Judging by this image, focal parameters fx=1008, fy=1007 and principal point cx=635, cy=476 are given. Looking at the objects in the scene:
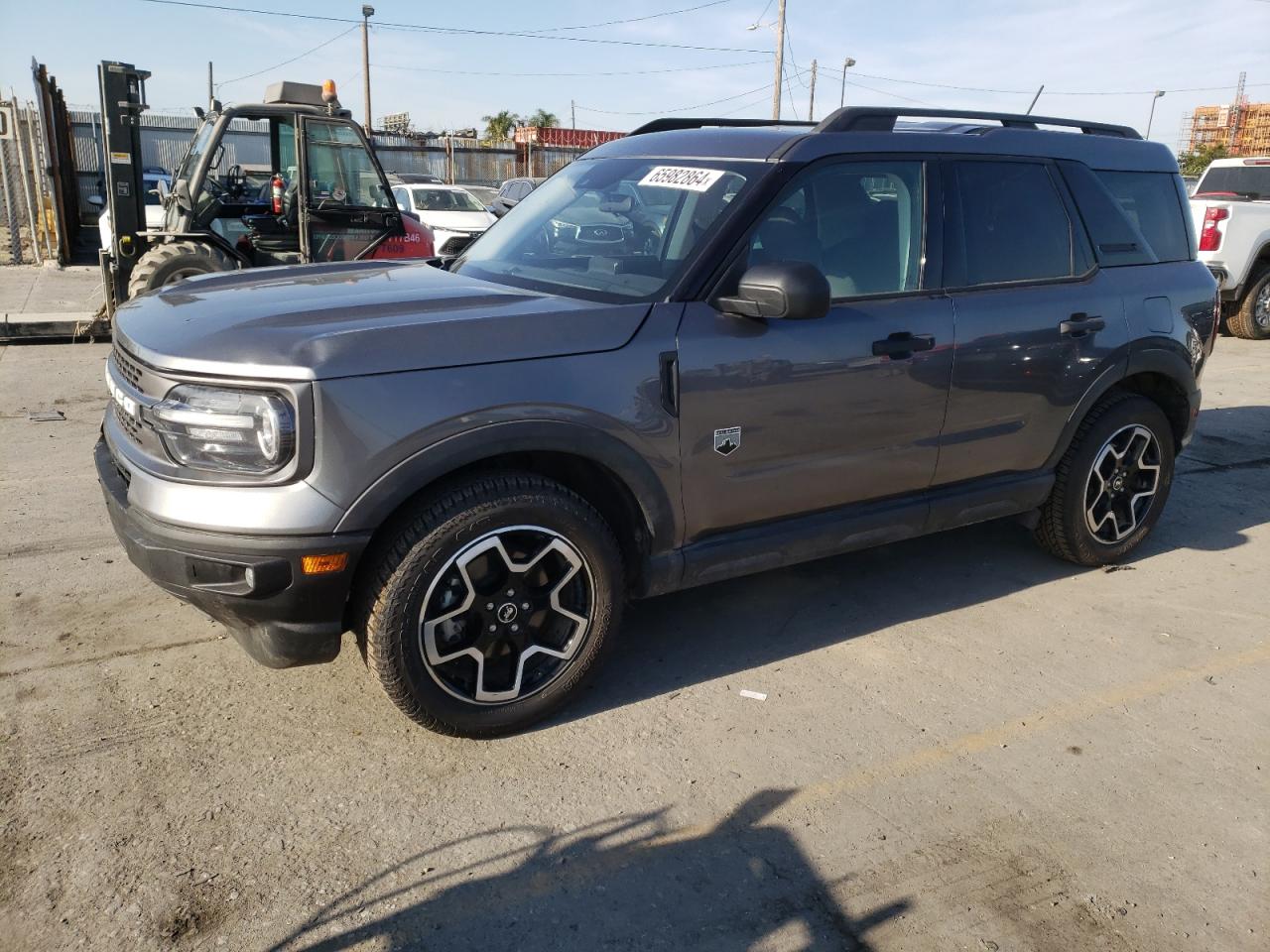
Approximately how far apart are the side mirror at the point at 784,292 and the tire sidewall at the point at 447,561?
873mm

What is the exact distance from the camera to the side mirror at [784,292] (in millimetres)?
3225

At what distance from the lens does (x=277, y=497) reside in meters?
2.76

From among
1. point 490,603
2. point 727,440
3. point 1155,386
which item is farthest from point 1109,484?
point 490,603

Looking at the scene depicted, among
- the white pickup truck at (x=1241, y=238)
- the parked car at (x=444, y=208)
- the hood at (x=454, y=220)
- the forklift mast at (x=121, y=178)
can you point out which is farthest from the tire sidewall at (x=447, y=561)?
the hood at (x=454, y=220)

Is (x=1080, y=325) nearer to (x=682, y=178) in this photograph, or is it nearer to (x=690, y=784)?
(x=682, y=178)

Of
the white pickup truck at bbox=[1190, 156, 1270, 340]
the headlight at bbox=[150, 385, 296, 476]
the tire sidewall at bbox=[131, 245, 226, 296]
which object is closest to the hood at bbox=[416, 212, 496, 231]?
the tire sidewall at bbox=[131, 245, 226, 296]

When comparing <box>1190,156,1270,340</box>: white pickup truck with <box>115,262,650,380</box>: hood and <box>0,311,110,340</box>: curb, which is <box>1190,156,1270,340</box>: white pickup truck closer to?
<box>115,262,650,380</box>: hood

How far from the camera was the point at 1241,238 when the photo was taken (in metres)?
12.1

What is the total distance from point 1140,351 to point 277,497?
150 inches

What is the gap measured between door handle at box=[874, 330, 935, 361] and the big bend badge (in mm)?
681

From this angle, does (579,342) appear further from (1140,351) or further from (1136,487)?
(1136,487)

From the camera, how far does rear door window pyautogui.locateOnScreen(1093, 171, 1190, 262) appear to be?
15.6ft

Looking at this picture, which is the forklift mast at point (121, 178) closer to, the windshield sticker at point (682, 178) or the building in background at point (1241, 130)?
the windshield sticker at point (682, 178)

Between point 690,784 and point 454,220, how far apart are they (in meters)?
16.1
